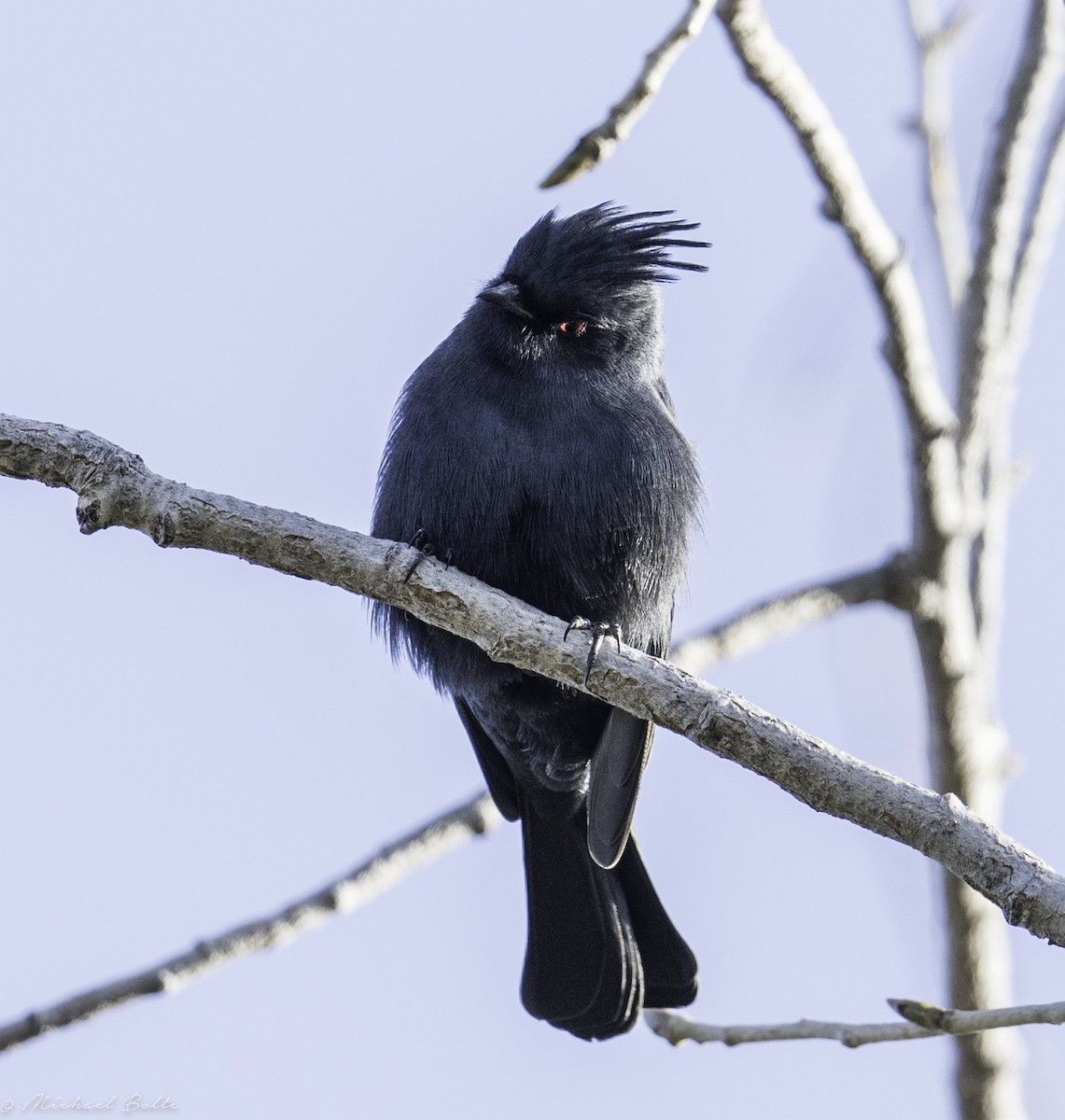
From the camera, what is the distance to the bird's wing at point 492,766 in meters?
5.22

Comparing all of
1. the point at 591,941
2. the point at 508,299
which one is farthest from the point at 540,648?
the point at 591,941

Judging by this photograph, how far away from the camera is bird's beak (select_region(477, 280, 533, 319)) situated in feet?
16.1

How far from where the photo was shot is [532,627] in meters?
3.69

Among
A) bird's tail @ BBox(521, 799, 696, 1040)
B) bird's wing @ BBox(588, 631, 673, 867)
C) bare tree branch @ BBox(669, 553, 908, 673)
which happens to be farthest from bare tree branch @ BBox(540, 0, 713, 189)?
bird's tail @ BBox(521, 799, 696, 1040)

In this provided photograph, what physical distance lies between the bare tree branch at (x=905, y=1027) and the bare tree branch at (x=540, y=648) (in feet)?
0.65

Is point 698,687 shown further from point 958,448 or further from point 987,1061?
point 958,448

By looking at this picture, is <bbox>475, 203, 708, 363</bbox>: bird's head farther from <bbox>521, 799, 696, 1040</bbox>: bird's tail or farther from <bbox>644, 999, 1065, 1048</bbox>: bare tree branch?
<bbox>644, 999, 1065, 1048</bbox>: bare tree branch

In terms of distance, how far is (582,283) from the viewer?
505 centimetres

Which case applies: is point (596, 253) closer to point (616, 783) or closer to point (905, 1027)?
point (616, 783)

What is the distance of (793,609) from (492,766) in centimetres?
128

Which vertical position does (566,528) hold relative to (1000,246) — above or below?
below

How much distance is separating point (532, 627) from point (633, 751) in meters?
1.31

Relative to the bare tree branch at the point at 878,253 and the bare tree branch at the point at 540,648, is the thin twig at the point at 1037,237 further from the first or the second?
the bare tree branch at the point at 540,648

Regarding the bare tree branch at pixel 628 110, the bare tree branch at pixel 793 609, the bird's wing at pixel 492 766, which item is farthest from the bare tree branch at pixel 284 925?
the bare tree branch at pixel 628 110
